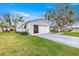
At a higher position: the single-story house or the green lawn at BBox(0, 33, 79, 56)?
the single-story house

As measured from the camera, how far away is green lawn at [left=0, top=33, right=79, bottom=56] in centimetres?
414

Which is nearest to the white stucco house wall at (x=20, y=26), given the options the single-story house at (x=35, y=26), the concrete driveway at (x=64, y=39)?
the single-story house at (x=35, y=26)

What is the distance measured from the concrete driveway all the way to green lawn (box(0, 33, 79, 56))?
46 millimetres

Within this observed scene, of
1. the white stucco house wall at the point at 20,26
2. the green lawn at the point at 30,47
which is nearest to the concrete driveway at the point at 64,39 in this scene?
the green lawn at the point at 30,47

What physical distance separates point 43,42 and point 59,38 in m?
0.22

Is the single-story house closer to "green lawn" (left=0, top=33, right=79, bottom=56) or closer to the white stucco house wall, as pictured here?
the white stucco house wall

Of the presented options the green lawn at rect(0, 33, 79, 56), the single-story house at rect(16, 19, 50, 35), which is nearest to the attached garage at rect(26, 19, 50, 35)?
the single-story house at rect(16, 19, 50, 35)

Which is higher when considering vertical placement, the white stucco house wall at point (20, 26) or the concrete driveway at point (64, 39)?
the white stucco house wall at point (20, 26)

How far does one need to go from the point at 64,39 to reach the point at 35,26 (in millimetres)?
409

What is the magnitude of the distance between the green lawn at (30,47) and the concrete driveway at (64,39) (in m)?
0.05

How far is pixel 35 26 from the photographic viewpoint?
425 centimetres

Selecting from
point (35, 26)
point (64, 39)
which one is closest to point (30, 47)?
point (35, 26)

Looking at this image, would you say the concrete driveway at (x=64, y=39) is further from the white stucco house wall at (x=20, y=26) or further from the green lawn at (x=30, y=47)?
the white stucco house wall at (x=20, y=26)

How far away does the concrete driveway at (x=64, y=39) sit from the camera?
4.16 meters
